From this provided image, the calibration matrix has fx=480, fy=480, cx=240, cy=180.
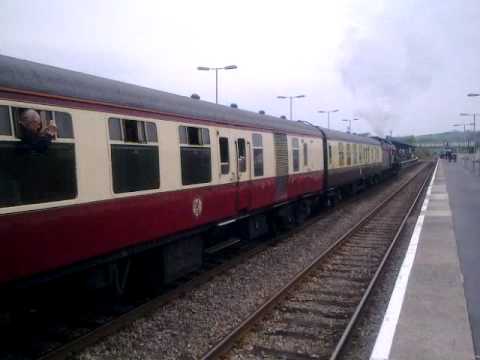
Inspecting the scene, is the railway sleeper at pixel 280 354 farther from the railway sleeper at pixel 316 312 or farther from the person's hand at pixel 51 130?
the person's hand at pixel 51 130

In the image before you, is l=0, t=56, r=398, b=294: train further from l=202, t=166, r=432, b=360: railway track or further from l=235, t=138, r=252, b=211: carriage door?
l=202, t=166, r=432, b=360: railway track

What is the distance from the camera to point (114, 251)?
6090 millimetres

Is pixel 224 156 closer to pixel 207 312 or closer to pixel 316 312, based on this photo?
pixel 207 312

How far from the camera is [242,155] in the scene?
390 inches

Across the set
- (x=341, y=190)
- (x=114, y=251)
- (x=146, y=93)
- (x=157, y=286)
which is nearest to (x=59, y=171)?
(x=114, y=251)

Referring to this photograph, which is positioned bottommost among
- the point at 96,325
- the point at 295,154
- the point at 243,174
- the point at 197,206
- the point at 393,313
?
the point at 393,313

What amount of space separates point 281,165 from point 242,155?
2481mm

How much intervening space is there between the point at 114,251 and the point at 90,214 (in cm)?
76

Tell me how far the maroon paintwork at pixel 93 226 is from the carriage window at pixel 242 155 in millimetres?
886

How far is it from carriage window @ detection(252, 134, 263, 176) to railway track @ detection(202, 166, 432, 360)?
2.31 m

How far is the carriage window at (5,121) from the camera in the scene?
14.7 feet

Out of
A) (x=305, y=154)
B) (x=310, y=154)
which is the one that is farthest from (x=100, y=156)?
(x=310, y=154)

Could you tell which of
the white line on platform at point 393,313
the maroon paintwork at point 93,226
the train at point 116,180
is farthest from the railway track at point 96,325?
the white line on platform at point 393,313

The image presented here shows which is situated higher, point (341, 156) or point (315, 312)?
point (341, 156)
